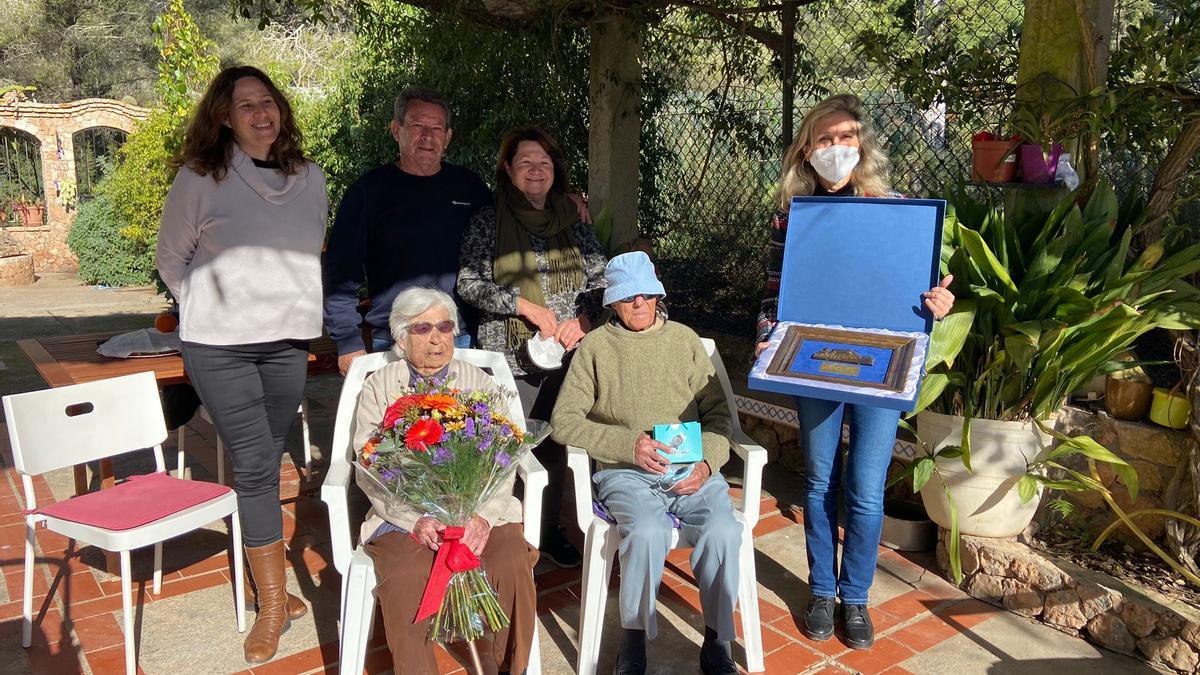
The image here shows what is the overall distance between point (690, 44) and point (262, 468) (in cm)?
437

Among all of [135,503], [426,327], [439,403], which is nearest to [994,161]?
[426,327]

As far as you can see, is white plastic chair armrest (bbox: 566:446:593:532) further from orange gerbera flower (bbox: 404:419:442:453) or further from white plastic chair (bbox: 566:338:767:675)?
orange gerbera flower (bbox: 404:419:442:453)

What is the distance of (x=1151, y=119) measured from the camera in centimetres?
347

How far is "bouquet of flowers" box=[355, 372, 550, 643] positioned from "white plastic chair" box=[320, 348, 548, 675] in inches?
7.5

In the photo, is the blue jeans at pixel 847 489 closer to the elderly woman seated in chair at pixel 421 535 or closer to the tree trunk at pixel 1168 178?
A: the elderly woman seated in chair at pixel 421 535

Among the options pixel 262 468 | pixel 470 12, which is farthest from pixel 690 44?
pixel 262 468

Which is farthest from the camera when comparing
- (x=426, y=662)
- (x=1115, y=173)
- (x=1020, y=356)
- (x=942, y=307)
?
(x=1115, y=173)

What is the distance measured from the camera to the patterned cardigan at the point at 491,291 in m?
3.49

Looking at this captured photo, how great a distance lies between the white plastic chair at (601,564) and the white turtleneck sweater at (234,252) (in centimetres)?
113

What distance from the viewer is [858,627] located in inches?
124

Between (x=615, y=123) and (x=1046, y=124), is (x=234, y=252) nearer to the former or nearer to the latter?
(x=1046, y=124)

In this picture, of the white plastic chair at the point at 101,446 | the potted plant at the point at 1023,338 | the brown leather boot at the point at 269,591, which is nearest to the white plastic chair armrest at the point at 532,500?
the brown leather boot at the point at 269,591

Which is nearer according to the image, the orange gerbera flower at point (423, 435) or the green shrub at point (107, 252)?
the orange gerbera flower at point (423, 435)

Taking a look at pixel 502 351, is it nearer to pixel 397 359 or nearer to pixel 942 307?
pixel 397 359
